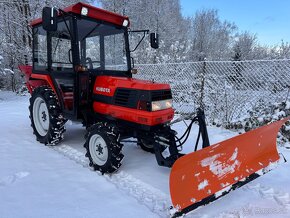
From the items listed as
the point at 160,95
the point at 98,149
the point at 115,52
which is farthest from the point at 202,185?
the point at 115,52

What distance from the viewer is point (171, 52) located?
18656 mm

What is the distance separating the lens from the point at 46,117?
4973 mm

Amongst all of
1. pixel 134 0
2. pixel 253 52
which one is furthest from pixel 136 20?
pixel 253 52

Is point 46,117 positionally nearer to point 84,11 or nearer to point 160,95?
point 84,11

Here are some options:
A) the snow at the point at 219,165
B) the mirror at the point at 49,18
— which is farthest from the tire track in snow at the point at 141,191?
the mirror at the point at 49,18

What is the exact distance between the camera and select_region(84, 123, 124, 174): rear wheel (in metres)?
3.58

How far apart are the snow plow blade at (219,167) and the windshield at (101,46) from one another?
7.97ft

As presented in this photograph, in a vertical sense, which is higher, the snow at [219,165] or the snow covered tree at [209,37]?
the snow covered tree at [209,37]

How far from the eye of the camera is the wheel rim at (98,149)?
12.4 ft

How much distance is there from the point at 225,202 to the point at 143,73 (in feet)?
21.8

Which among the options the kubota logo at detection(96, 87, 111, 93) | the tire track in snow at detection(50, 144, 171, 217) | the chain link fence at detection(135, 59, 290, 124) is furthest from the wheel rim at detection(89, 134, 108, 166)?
the chain link fence at detection(135, 59, 290, 124)

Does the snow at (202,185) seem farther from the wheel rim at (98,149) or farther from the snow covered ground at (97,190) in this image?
the wheel rim at (98,149)

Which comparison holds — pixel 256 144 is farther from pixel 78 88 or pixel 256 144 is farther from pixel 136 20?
pixel 136 20

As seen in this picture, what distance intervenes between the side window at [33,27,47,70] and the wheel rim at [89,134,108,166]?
74.1 inches
